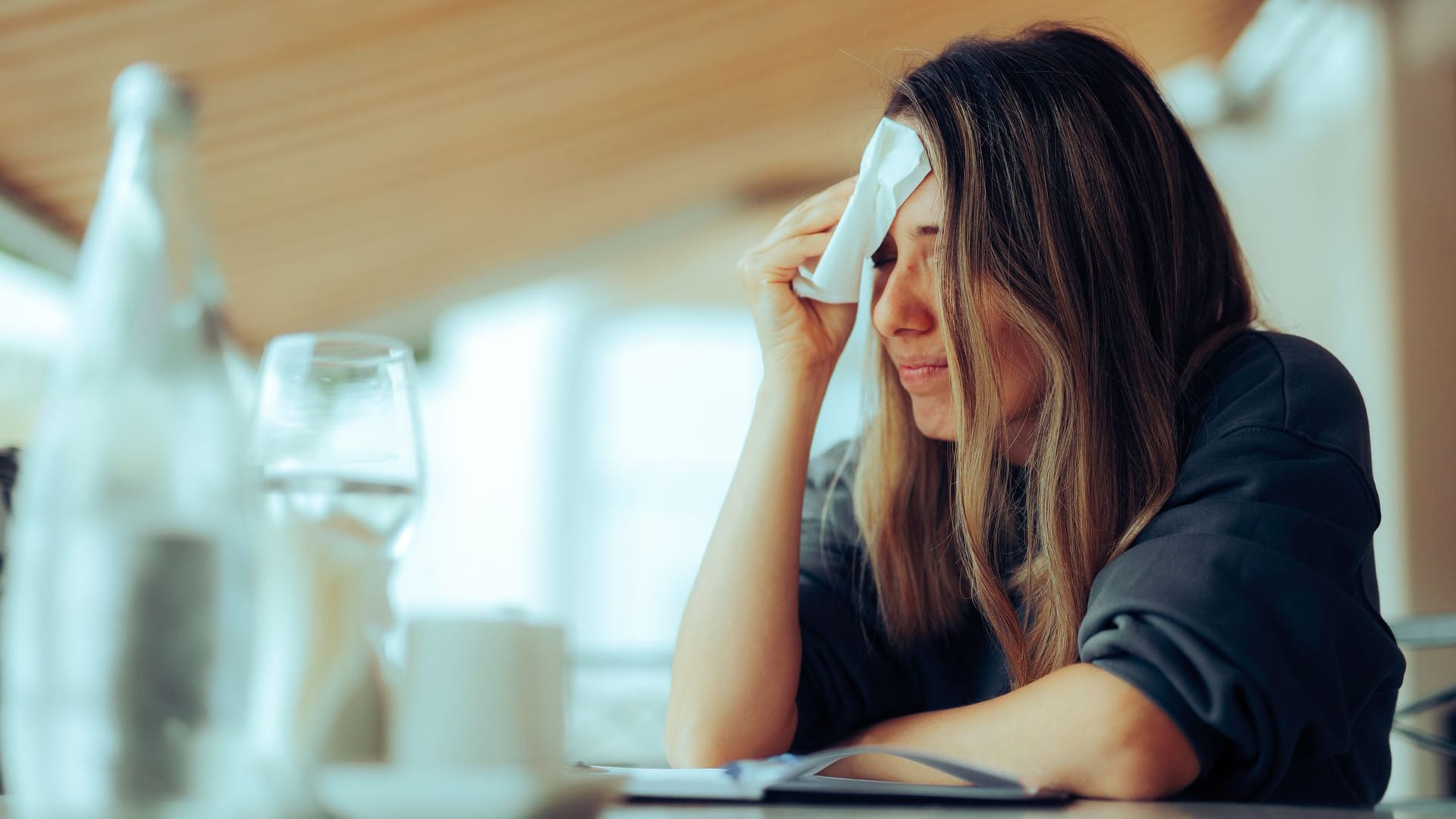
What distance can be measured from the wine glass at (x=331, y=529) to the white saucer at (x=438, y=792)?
0.06ft

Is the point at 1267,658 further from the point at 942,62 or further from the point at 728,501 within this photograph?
the point at 942,62

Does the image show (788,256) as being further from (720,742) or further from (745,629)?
(720,742)

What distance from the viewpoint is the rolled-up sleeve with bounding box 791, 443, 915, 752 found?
4.15 ft

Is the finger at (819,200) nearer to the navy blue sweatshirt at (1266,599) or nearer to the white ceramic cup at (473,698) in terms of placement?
the navy blue sweatshirt at (1266,599)

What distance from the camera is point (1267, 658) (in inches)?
33.0

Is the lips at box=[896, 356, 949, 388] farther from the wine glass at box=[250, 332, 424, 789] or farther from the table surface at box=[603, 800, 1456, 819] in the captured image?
the wine glass at box=[250, 332, 424, 789]

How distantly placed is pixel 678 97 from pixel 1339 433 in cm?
326

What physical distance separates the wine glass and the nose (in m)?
0.80

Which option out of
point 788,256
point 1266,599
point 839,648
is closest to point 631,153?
point 788,256

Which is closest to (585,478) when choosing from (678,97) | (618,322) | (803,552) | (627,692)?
(618,322)

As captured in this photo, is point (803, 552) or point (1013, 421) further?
point (803, 552)

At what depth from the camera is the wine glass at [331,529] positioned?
0.42 metres

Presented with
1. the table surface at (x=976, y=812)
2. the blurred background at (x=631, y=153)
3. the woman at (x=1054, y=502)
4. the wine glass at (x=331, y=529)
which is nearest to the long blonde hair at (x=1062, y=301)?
the woman at (x=1054, y=502)

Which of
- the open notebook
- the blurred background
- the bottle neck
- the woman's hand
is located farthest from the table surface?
the blurred background
